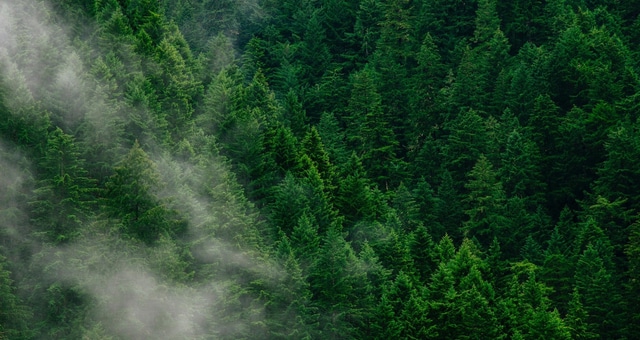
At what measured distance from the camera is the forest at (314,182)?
55.7 m

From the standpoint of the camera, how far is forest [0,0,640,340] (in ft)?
183

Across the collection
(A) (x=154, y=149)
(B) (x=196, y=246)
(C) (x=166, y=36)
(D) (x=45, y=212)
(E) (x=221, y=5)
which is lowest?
(B) (x=196, y=246)

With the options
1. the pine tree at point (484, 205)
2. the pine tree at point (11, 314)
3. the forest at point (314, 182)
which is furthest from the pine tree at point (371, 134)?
the pine tree at point (11, 314)

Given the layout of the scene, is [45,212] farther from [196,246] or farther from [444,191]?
[444,191]

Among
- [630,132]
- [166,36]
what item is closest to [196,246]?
[166,36]

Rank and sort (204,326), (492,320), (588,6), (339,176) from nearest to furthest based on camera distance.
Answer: (204,326) → (492,320) → (339,176) → (588,6)

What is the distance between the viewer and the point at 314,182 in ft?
231

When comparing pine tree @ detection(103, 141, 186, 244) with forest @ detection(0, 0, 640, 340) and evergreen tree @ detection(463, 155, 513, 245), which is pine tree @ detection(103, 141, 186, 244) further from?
evergreen tree @ detection(463, 155, 513, 245)

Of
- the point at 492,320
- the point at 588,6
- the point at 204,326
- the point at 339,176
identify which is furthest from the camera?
the point at 588,6

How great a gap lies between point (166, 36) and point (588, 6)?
48613 millimetres

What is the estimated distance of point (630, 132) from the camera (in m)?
80.9

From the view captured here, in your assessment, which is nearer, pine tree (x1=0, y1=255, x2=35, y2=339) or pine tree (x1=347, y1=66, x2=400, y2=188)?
pine tree (x1=0, y1=255, x2=35, y2=339)

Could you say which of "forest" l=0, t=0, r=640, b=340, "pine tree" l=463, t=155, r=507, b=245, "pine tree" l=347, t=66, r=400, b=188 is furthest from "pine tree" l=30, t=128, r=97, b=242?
"pine tree" l=347, t=66, r=400, b=188

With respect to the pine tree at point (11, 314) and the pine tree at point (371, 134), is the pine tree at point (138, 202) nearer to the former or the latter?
the pine tree at point (11, 314)
